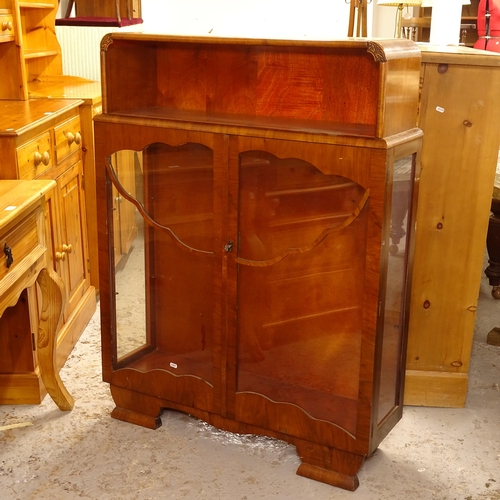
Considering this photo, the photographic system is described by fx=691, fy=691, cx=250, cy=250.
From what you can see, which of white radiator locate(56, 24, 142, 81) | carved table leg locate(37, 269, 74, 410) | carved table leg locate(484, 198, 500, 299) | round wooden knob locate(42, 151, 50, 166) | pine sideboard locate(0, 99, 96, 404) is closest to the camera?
carved table leg locate(37, 269, 74, 410)

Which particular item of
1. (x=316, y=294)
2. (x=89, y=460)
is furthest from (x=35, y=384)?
(x=316, y=294)

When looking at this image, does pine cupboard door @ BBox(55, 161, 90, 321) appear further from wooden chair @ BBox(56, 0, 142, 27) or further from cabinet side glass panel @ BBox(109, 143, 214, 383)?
wooden chair @ BBox(56, 0, 142, 27)

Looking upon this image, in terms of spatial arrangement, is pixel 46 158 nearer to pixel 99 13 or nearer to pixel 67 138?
pixel 67 138

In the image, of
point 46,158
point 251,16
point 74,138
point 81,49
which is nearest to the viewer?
point 46,158

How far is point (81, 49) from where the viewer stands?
3.92 m

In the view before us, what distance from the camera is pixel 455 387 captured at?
8.04ft

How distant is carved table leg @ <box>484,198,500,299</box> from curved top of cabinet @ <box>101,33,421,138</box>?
5.48 ft

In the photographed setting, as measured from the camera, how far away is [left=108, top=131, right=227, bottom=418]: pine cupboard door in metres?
2.06

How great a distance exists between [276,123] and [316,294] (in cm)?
52

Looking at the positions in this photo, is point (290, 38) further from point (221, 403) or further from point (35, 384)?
point (35, 384)

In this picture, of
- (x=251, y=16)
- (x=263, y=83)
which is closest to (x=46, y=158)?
Result: (x=263, y=83)

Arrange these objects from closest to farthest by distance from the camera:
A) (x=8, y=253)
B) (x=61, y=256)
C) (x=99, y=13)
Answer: (x=8, y=253), (x=61, y=256), (x=99, y=13)

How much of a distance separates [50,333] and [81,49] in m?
2.19

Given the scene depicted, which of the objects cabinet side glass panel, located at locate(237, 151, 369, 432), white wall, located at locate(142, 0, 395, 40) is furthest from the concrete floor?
white wall, located at locate(142, 0, 395, 40)
